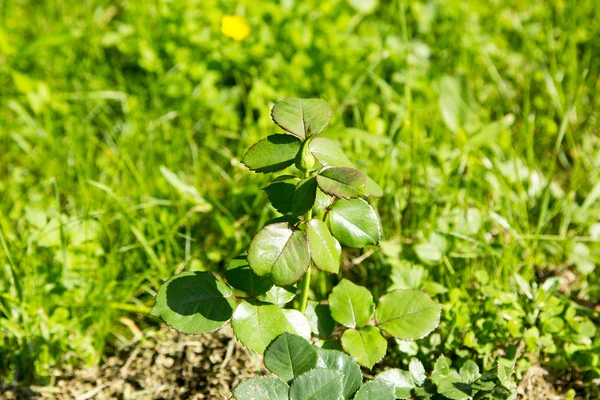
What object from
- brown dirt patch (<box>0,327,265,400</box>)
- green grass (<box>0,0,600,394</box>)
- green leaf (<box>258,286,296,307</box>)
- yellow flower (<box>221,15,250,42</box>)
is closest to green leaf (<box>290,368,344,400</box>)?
green leaf (<box>258,286,296,307</box>)

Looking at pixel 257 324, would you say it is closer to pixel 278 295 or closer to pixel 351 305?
pixel 278 295

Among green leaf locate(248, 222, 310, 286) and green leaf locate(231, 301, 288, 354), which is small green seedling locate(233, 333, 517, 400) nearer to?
green leaf locate(231, 301, 288, 354)

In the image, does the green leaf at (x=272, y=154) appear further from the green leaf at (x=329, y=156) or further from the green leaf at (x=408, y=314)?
the green leaf at (x=408, y=314)

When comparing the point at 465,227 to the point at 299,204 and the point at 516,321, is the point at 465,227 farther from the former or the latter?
the point at 299,204

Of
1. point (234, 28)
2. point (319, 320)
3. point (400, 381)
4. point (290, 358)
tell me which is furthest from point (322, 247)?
point (234, 28)

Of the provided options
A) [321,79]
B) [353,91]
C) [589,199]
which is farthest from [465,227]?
[321,79]
